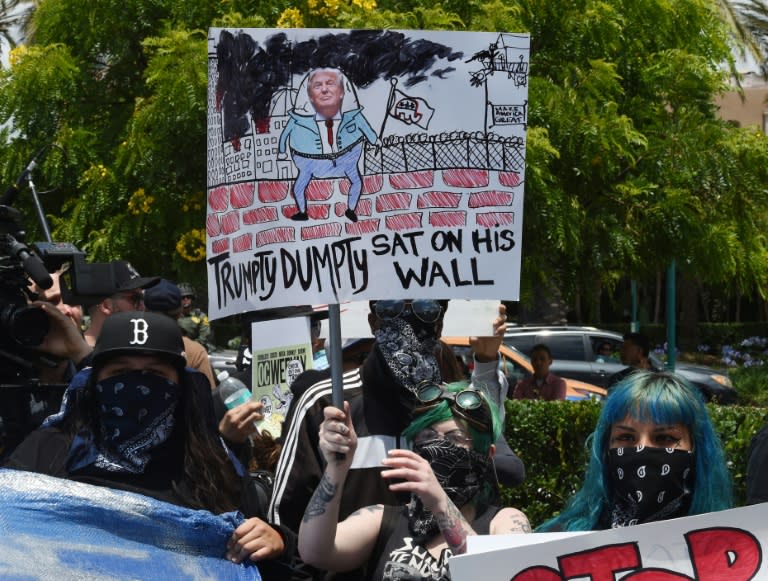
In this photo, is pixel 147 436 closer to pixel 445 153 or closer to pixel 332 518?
pixel 332 518

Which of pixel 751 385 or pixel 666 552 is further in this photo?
pixel 751 385

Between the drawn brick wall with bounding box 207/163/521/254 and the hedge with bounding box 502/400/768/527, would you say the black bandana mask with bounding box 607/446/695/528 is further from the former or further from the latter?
the hedge with bounding box 502/400/768/527

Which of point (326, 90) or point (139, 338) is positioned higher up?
point (326, 90)

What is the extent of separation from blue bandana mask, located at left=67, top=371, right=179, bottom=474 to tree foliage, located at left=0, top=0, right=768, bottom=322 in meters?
6.06

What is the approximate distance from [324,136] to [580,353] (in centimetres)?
1557

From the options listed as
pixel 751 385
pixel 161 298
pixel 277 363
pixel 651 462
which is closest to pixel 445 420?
pixel 651 462

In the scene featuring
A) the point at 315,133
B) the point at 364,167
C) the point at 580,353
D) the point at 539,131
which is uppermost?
the point at 539,131

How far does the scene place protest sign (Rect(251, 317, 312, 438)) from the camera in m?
5.69

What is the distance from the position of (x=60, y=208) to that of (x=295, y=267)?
9500mm

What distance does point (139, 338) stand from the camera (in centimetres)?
350

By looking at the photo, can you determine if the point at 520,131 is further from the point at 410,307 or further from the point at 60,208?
the point at 60,208

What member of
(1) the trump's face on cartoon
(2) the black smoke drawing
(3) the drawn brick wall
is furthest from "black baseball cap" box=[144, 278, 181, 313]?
(1) the trump's face on cartoon

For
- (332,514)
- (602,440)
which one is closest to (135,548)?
(332,514)

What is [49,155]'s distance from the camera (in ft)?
38.2
